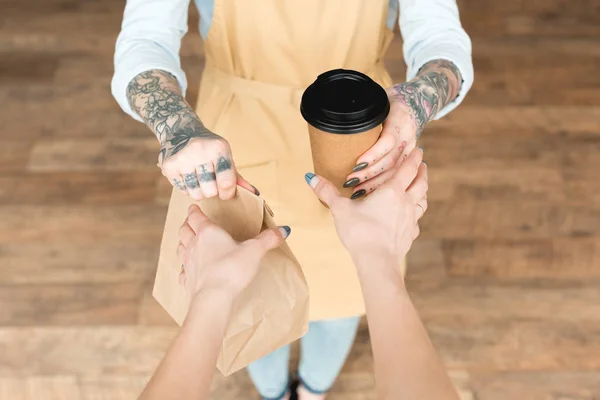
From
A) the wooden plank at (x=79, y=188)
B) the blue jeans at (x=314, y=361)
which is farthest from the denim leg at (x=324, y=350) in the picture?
the wooden plank at (x=79, y=188)

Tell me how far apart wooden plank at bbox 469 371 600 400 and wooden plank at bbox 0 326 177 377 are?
855 millimetres

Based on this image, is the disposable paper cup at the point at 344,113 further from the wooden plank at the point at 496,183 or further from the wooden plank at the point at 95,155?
the wooden plank at the point at 95,155

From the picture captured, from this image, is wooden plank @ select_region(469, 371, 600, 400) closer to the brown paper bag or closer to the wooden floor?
the wooden floor

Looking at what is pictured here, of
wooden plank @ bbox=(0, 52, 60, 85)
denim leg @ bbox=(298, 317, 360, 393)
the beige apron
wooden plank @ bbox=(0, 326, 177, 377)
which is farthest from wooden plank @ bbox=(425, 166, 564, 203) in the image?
wooden plank @ bbox=(0, 52, 60, 85)

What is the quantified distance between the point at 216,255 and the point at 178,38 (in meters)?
0.46

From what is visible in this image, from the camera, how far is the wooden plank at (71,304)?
1.63m

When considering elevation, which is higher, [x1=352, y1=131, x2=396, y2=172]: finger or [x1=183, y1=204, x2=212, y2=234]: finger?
[x1=352, y1=131, x2=396, y2=172]: finger

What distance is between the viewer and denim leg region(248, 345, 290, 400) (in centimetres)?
132

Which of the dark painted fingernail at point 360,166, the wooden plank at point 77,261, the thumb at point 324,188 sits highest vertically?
the dark painted fingernail at point 360,166

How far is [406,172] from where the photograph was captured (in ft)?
2.72

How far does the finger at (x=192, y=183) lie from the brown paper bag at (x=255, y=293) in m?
0.03

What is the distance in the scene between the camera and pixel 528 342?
62.7 inches

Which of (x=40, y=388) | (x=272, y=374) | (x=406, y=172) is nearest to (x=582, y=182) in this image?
(x=272, y=374)

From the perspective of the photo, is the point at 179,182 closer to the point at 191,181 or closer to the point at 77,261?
the point at 191,181
